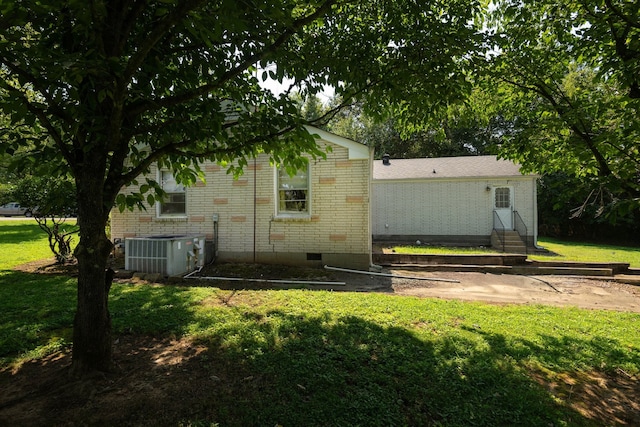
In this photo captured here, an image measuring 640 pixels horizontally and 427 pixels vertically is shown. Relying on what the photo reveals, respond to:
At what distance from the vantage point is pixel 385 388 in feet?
10.0

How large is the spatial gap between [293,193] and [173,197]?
3.88 m

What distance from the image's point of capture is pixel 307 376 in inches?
126

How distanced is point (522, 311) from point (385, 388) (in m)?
4.03

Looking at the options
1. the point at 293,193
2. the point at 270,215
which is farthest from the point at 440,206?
the point at 270,215

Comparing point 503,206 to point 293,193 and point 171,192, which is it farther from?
point 171,192

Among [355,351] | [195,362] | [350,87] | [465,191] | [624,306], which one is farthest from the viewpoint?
→ [465,191]

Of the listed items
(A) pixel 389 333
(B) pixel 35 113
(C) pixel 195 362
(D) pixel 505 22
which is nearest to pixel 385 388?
(A) pixel 389 333

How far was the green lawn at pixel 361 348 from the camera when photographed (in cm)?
279

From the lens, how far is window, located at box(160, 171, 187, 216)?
1062cm

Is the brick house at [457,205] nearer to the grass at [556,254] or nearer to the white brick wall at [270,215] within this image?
the grass at [556,254]

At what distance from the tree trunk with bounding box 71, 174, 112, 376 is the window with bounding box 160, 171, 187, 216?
7.91 metres

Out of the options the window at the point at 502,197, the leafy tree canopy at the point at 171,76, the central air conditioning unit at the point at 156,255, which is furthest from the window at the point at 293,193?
the window at the point at 502,197

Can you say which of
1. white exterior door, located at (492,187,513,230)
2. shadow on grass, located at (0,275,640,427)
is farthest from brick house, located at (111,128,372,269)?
white exterior door, located at (492,187,513,230)

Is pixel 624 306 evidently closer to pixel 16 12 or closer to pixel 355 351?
pixel 355 351
